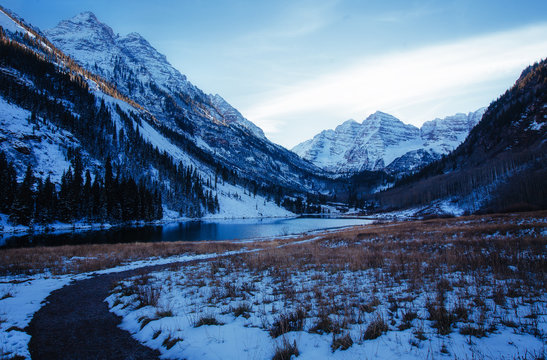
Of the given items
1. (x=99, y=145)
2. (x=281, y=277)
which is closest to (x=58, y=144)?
(x=99, y=145)

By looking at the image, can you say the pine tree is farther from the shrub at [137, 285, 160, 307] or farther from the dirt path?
the shrub at [137, 285, 160, 307]

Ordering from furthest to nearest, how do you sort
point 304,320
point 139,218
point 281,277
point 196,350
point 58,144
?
point 58,144
point 139,218
point 281,277
point 304,320
point 196,350

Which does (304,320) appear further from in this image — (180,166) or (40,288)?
(180,166)

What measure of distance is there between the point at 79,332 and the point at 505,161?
157 metres

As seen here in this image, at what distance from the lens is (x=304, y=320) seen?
6.56 meters

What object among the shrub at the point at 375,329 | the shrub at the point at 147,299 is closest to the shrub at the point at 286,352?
the shrub at the point at 375,329

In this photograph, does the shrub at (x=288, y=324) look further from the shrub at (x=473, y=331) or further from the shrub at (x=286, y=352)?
the shrub at (x=473, y=331)

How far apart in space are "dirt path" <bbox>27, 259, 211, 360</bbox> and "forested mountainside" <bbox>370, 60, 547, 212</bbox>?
102725 mm

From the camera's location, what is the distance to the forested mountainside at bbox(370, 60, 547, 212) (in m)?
88.8

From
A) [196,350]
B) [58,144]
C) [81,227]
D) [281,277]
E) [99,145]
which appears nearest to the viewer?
[196,350]

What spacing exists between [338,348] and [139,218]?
107038 millimetres

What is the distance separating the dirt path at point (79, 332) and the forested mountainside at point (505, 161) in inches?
4044

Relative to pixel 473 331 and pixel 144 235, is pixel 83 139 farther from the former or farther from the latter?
pixel 473 331

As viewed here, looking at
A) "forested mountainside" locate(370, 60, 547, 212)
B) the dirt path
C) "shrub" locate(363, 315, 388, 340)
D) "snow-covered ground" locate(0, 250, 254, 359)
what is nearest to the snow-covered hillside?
"snow-covered ground" locate(0, 250, 254, 359)
